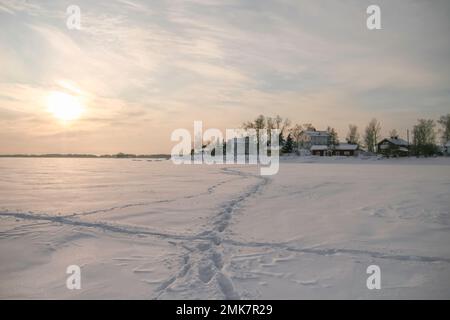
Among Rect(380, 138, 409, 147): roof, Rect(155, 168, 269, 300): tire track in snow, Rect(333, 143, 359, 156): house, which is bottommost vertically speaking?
Rect(155, 168, 269, 300): tire track in snow

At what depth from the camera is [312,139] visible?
8106cm

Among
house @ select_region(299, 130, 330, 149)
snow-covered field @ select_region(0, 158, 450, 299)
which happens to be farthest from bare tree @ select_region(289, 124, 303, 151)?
snow-covered field @ select_region(0, 158, 450, 299)

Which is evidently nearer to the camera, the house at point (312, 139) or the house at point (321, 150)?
the house at point (321, 150)

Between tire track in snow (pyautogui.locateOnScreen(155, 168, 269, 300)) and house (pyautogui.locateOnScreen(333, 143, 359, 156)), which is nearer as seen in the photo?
tire track in snow (pyautogui.locateOnScreen(155, 168, 269, 300))

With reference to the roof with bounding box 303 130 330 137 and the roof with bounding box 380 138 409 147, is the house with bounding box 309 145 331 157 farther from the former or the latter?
the roof with bounding box 380 138 409 147

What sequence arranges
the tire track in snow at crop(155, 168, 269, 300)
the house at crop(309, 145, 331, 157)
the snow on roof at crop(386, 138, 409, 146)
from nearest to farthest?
the tire track in snow at crop(155, 168, 269, 300), the house at crop(309, 145, 331, 157), the snow on roof at crop(386, 138, 409, 146)

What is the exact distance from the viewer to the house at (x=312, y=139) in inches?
3145

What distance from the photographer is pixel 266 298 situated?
383 cm

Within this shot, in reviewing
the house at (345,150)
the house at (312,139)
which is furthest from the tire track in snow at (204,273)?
the house at (312,139)

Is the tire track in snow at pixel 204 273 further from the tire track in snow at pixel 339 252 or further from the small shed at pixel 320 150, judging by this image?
the small shed at pixel 320 150

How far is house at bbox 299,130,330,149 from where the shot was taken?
262ft

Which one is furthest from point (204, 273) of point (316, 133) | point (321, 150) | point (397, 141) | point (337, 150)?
point (316, 133)

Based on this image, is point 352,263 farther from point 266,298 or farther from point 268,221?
point 268,221
